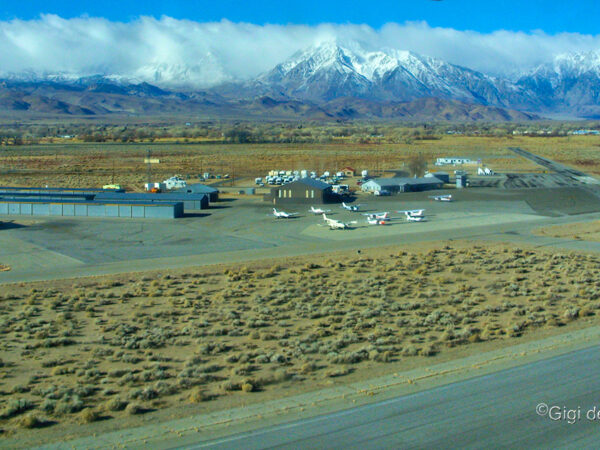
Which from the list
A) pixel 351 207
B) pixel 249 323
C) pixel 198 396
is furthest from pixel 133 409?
pixel 351 207

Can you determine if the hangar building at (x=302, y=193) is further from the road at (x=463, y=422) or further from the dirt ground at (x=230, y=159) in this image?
the road at (x=463, y=422)

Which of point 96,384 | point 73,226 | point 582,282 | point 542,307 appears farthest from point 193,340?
point 73,226

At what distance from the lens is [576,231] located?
5731 cm

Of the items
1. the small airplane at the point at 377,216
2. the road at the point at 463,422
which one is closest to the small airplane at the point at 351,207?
the small airplane at the point at 377,216

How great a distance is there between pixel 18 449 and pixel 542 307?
23.2 meters

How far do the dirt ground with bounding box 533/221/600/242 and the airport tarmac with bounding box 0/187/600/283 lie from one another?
1.68 meters

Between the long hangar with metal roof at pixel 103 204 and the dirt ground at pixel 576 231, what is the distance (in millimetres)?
34690

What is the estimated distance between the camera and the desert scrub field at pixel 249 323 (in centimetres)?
1995

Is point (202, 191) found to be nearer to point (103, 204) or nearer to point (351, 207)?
point (103, 204)

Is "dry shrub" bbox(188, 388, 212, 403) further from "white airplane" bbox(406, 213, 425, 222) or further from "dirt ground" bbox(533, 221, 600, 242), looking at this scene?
"white airplane" bbox(406, 213, 425, 222)

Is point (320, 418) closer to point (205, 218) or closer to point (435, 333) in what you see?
point (435, 333)

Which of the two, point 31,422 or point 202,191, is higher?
point 202,191

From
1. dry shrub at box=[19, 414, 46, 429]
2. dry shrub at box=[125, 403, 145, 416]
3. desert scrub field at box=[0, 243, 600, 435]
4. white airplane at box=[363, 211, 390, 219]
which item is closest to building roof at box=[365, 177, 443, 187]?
white airplane at box=[363, 211, 390, 219]

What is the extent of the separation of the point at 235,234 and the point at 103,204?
19.0 meters
